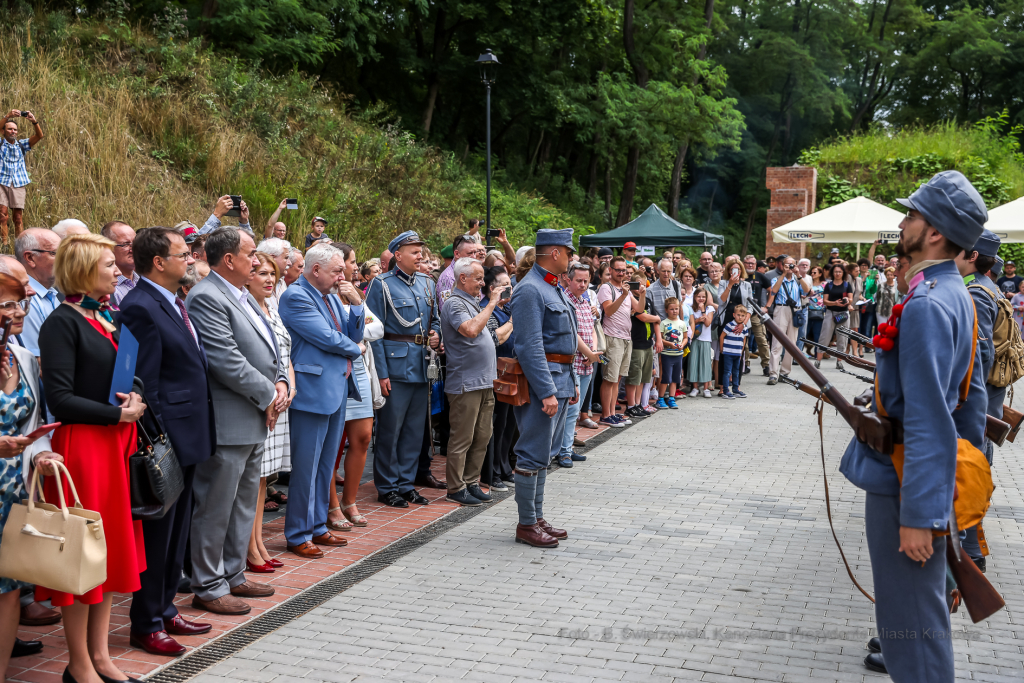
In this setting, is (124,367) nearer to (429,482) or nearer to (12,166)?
(429,482)

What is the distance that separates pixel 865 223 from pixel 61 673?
18.4m

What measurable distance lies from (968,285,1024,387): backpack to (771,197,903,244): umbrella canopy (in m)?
13.7

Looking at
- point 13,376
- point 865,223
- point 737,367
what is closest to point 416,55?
point 865,223

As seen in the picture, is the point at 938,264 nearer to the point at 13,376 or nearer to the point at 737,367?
the point at 13,376

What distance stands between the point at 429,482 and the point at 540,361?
237 cm

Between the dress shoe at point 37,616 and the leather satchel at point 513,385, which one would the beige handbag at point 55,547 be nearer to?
the dress shoe at point 37,616

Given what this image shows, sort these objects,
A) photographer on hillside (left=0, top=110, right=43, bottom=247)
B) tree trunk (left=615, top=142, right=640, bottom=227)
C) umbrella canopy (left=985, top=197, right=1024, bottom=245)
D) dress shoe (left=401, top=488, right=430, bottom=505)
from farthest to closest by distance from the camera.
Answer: tree trunk (left=615, top=142, right=640, bottom=227), umbrella canopy (left=985, top=197, right=1024, bottom=245), photographer on hillside (left=0, top=110, right=43, bottom=247), dress shoe (left=401, top=488, right=430, bottom=505)

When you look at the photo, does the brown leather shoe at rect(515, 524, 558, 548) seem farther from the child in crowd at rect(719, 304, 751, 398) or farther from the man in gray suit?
the child in crowd at rect(719, 304, 751, 398)

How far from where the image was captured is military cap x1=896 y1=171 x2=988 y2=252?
3262mm

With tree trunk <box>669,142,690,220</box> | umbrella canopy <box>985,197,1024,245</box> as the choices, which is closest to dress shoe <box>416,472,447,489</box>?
umbrella canopy <box>985,197,1024,245</box>

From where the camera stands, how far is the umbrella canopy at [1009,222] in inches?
525

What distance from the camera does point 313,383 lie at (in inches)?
236

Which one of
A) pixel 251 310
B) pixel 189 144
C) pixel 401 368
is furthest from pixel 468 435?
pixel 189 144

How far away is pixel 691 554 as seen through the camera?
627 cm
